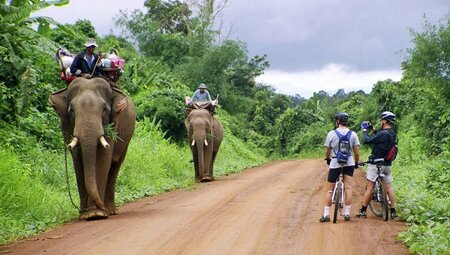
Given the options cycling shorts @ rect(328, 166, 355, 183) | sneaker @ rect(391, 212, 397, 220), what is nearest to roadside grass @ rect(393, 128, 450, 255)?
sneaker @ rect(391, 212, 397, 220)

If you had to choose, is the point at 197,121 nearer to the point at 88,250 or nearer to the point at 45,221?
the point at 45,221

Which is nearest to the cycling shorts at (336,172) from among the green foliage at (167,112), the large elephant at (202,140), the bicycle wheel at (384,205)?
the bicycle wheel at (384,205)

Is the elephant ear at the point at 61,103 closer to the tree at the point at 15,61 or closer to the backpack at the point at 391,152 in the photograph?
the tree at the point at 15,61

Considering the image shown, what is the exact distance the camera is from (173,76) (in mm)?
37500

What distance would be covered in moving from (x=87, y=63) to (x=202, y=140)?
318 inches

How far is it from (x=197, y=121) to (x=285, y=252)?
38.2 feet

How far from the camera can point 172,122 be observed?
26.6m

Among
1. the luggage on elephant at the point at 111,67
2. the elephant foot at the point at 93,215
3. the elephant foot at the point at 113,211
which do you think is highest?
the luggage on elephant at the point at 111,67

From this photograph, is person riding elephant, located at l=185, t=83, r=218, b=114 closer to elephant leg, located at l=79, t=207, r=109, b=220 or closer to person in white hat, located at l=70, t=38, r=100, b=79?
person in white hat, located at l=70, t=38, r=100, b=79

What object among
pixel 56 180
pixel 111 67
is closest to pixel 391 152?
pixel 111 67

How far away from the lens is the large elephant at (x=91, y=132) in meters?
10.5

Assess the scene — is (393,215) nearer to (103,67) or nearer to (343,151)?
(343,151)

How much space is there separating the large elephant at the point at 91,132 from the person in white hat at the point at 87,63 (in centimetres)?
30

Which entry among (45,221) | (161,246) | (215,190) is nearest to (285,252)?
(161,246)
